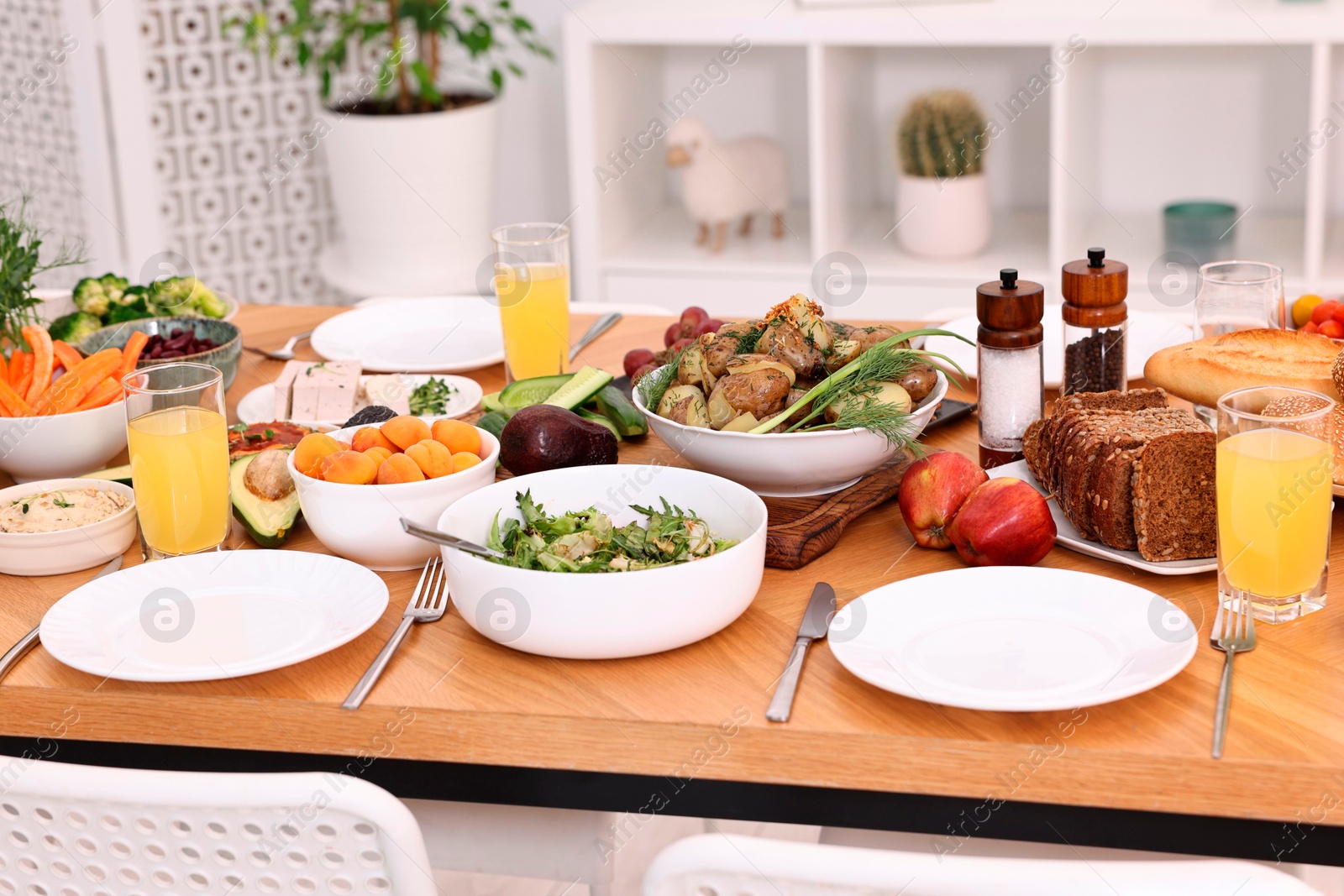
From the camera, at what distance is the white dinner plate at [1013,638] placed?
951 mm

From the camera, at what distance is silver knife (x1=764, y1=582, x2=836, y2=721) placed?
0.97m

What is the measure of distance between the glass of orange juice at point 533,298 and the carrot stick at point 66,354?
1.59 ft

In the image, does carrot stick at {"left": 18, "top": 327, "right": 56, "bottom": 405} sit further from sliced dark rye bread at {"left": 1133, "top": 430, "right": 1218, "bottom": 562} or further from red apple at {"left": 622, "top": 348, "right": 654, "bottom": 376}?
sliced dark rye bread at {"left": 1133, "top": 430, "right": 1218, "bottom": 562}

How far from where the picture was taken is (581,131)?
309cm

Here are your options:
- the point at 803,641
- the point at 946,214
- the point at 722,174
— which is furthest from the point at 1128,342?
the point at 722,174

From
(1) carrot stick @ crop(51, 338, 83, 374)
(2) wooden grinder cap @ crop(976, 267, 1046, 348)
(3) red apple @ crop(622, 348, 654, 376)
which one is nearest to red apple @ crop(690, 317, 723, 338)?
(3) red apple @ crop(622, 348, 654, 376)

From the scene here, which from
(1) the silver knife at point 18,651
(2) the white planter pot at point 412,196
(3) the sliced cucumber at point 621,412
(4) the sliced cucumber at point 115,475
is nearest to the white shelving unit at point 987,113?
(2) the white planter pot at point 412,196

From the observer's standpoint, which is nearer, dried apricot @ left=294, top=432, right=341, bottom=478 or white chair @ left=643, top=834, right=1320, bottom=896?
white chair @ left=643, top=834, right=1320, bottom=896

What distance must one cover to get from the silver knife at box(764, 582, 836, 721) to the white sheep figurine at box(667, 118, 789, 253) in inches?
82.4

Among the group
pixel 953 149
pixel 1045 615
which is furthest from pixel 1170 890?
pixel 953 149

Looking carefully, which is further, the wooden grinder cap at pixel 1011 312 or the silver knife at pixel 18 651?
the wooden grinder cap at pixel 1011 312

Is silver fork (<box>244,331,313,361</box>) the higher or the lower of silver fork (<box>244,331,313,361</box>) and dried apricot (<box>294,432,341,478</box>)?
the higher

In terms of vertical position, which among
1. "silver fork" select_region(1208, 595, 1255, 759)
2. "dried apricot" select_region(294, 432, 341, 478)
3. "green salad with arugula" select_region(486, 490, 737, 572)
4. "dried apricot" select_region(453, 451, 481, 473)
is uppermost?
"dried apricot" select_region(294, 432, 341, 478)

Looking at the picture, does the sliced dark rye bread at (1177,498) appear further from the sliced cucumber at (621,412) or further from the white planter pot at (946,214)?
the white planter pot at (946,214)
